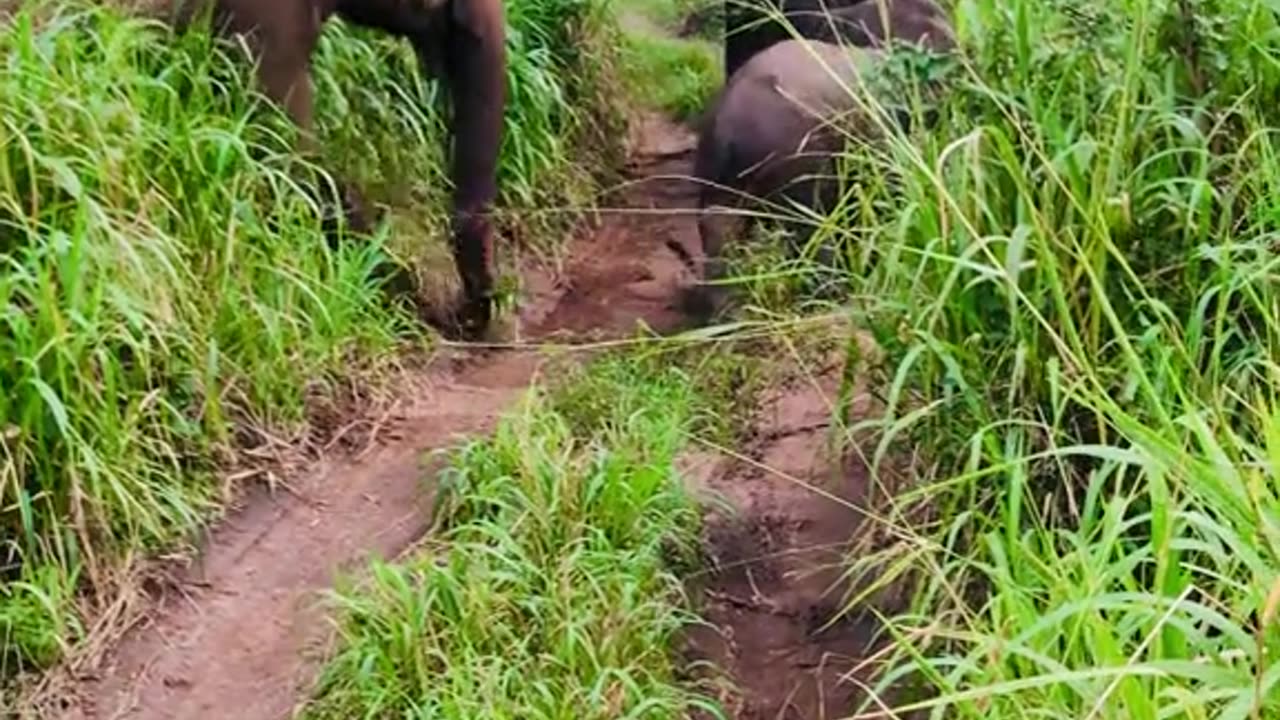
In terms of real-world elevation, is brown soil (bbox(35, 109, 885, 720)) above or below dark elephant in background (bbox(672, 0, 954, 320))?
below

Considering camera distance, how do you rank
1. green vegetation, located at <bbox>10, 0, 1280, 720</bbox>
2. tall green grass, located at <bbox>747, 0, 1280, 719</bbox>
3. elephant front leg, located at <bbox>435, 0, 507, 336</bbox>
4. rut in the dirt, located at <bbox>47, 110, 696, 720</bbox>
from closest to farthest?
tall green grass, located at <bbox>747, 0, 1280, 719</bbox>, green vegetation, located at <bbox>10, 0, 1280, 720</bbox>, rut in the dirt, located at <bbox>47, 110, 696, 720</bbox>, elephant front leg, located at <bbox>435, 0, 507, 336</bbox>

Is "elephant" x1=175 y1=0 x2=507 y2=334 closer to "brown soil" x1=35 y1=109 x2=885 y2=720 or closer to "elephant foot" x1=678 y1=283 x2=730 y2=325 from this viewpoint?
"elephant foot" x1=678 y1=283 x2=730 y2=325

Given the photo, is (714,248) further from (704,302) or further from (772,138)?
(772,138)

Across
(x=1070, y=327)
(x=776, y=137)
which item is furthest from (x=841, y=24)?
(x=1070, y=327)

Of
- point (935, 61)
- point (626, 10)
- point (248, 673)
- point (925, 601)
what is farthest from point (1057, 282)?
point (626, 10)

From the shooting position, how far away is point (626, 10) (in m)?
8.89

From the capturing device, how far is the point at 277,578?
Result: 4.29m

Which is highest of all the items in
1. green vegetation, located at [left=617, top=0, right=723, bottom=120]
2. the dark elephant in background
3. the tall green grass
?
the tall green grass

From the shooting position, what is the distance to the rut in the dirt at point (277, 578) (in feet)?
12.8

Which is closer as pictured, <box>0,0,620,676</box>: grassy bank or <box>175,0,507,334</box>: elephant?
<box>0,0,620,676</box>: grassy bank

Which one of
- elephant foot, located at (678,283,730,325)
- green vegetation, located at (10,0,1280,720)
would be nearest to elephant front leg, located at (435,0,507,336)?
elephant foot, located at (678,283,730,325)

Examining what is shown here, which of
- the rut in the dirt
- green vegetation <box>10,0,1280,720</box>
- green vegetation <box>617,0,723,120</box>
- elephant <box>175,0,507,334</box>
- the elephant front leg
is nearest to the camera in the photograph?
green vegetation <box>10,0,1280,720</box>

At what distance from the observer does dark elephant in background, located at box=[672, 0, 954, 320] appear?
5.30 metres

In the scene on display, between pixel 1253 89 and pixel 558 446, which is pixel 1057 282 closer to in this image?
pixel 1253 89
